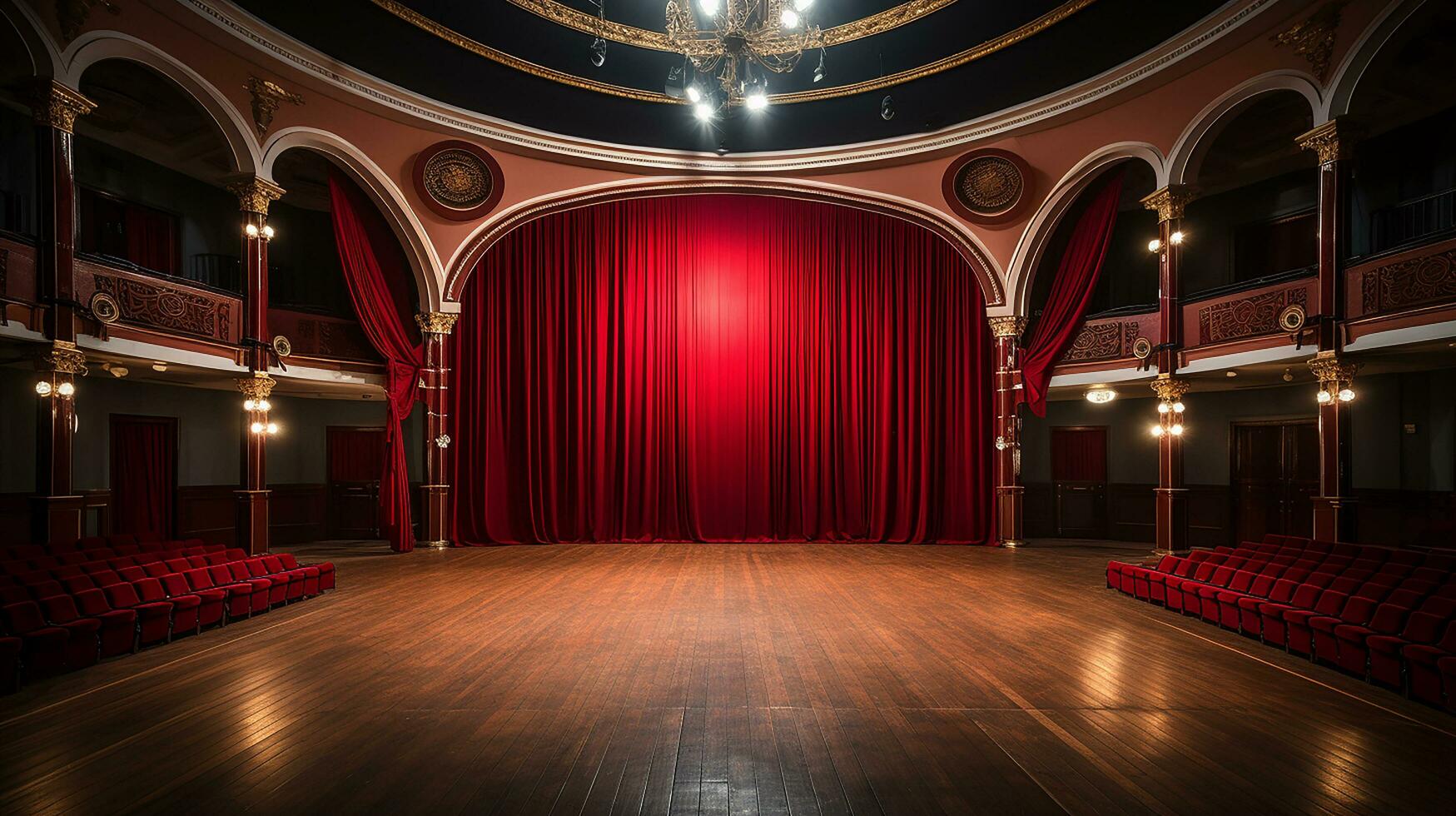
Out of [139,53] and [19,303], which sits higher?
[139,53]

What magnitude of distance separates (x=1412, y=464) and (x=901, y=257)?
7.89 metres

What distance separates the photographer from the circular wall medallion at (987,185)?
1223 centimetres

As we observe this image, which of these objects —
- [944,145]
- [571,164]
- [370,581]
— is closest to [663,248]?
[571,164]

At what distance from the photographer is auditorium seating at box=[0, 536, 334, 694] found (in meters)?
4.91

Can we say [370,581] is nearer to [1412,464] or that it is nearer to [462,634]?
[462,634]

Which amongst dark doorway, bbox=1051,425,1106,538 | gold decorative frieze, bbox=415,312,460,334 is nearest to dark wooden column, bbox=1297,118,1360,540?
dark doorway, bbox=1051,425,1106,538

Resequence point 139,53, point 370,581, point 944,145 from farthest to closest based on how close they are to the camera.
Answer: point 944,145
point 370,581
point 139,53

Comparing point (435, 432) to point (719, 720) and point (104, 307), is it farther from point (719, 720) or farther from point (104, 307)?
point (719, 720)

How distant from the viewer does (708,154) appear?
43.8 feet

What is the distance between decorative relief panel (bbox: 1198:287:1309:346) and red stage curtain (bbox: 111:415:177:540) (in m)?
15.1

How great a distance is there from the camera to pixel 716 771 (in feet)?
11.4

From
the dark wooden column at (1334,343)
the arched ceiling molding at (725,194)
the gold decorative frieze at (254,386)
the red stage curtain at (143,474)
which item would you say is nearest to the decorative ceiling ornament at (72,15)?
the gold decorative frieze at (254,386)

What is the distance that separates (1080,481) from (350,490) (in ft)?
44.6

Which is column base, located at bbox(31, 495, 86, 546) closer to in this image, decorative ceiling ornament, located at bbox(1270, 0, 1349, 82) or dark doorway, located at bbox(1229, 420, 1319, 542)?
decorative ceiling ornament, located at bbox(1270, 0, 1349, 82)
